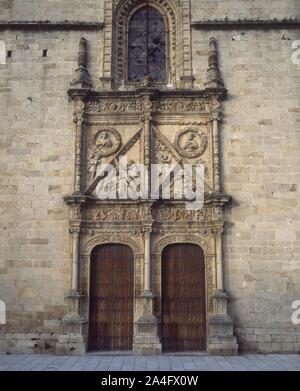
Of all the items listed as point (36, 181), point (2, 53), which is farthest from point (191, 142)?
point (2, 53)

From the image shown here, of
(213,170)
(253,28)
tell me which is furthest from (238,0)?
(213,170)

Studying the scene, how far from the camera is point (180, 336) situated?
33.3 ft

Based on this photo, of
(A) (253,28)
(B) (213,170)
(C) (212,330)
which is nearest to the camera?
(C) (212,330)

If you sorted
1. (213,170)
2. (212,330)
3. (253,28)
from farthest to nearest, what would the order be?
(253,28), (213,170), (212,330)

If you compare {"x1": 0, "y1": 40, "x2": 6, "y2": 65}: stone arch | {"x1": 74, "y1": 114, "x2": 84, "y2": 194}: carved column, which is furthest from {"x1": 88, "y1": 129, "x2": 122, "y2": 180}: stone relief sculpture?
{"x1": 0, "y1": 40, "x2": 6, "y2": 65}: stone arch

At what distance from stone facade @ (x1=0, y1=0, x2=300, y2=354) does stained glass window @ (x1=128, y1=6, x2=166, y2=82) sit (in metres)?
0.34

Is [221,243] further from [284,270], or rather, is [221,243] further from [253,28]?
[253,28]

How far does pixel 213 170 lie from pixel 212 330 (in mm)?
3651

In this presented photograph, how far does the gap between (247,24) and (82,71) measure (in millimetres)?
4338

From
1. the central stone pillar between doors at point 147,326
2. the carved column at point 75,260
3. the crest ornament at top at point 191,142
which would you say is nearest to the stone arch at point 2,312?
the carved column at point 75,260

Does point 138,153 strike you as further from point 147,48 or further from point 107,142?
point 147,48

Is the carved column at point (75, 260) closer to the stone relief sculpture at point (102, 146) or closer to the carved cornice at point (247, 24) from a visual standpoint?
the stone relief sculpture at point (102, 146)

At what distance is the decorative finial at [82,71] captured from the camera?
11.0 meters

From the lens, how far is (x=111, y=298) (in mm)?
10336
